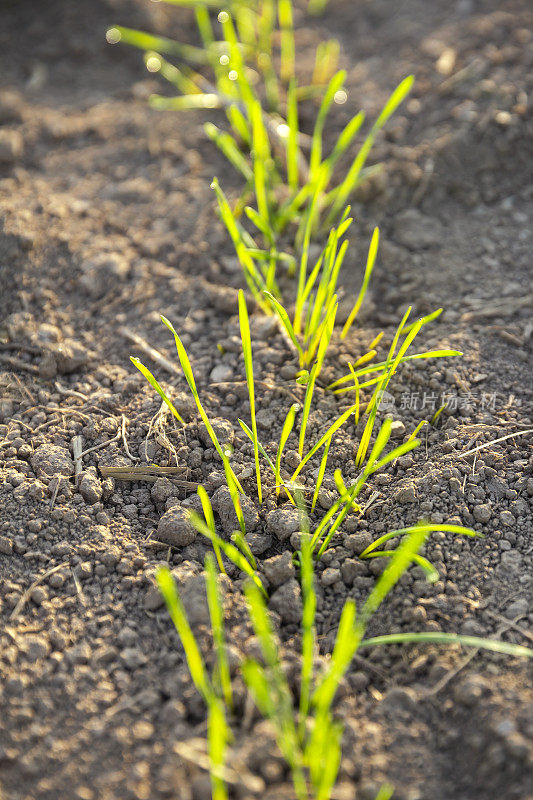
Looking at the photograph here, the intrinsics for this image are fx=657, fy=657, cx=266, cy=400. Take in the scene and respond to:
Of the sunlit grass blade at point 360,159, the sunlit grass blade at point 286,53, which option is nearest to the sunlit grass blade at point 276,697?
the sunlit grass blade at point 360,159

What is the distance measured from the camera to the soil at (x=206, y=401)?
111cm

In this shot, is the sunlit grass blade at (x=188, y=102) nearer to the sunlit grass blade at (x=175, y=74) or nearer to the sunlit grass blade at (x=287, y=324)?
the sunlit grass blade at (x=175, y=74)

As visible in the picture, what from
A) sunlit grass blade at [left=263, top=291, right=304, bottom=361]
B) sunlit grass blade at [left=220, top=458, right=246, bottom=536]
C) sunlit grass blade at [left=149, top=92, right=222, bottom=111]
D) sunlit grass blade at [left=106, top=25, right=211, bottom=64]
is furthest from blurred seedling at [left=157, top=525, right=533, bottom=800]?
sunlit grass blade at [left=106, top=25, right=211, bottom=64]

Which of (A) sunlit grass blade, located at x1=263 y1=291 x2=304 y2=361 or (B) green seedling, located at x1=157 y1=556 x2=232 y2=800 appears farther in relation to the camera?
(A) sunlit grass blade, located at x1=263 y1=291 x2=304 y2=361

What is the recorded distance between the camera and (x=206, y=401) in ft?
5.38

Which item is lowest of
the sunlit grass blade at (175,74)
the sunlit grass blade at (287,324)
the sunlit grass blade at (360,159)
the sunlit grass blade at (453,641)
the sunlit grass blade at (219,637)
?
the sunlit grass blade at (453,641)

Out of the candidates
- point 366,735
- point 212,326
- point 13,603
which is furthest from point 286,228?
point 366,735

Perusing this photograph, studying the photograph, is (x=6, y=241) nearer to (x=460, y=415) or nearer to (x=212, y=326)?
(x=212, y=326)

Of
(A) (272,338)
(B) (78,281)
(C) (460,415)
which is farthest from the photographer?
(B) (78,281)

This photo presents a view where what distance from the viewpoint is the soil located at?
1.11 m

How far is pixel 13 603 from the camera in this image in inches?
50.6

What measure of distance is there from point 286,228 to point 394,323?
1.58 feet

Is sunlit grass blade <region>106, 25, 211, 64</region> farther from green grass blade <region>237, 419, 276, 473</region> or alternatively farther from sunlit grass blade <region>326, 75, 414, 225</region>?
green grass blade <region>237, 419, 276, 473</region>

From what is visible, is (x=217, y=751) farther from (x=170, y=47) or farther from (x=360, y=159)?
(x=170, y=47)
